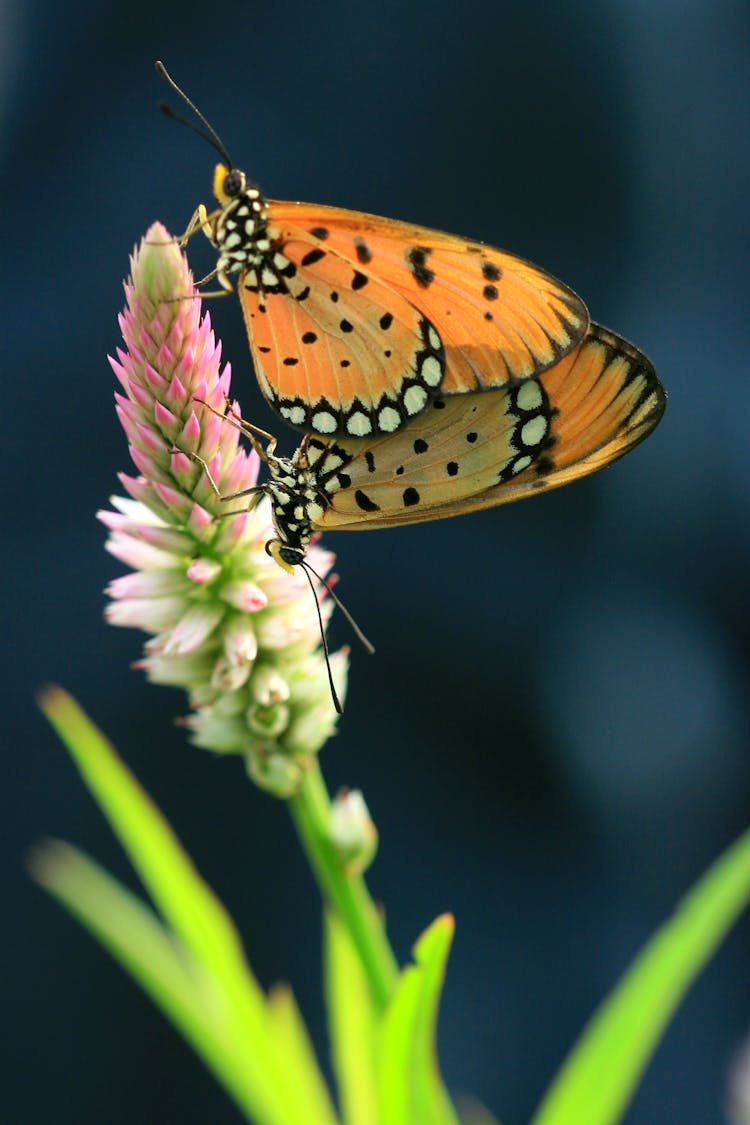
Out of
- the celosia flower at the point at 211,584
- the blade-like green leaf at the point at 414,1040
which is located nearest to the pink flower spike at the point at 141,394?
the celosia flower at the point at 211,584

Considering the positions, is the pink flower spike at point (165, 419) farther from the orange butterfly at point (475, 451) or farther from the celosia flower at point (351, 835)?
the celosia flower at point (351, 835)

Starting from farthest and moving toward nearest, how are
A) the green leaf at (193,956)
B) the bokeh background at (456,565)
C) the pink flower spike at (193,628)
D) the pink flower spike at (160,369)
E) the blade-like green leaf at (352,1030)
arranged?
1. the bokeh background at (456,565)
2. the blade-like green leaf at (352,1030)
3. the green leaf at (193,956)
4. the pink flower spike at (193,628)
5. the pink flower spike at (160,369)

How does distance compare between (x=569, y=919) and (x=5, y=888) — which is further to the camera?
(x=569, y=919)

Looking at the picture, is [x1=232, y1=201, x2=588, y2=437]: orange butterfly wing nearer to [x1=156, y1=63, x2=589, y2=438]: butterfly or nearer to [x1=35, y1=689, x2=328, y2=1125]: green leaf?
[x1=156, y1=63, x2=589, y2=438]: butterfly

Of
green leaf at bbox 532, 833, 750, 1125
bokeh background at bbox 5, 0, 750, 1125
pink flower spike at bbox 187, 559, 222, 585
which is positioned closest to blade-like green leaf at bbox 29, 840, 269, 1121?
green leaf at bbox 532, 833, 750, 1125

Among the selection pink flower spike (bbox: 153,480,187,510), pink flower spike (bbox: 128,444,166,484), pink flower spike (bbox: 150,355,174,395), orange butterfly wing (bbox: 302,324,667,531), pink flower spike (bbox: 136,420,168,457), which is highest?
pink flower spike (bbox: 150,355,174,395)

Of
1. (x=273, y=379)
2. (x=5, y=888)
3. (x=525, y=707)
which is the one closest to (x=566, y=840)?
(x=525, y=707)

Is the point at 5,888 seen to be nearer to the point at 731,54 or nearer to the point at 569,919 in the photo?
the point at 569,919

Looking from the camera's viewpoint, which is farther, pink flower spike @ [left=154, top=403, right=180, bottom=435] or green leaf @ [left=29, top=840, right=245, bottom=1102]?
green leaf @ [left=29, top=840, right=245, bottom=1102]
